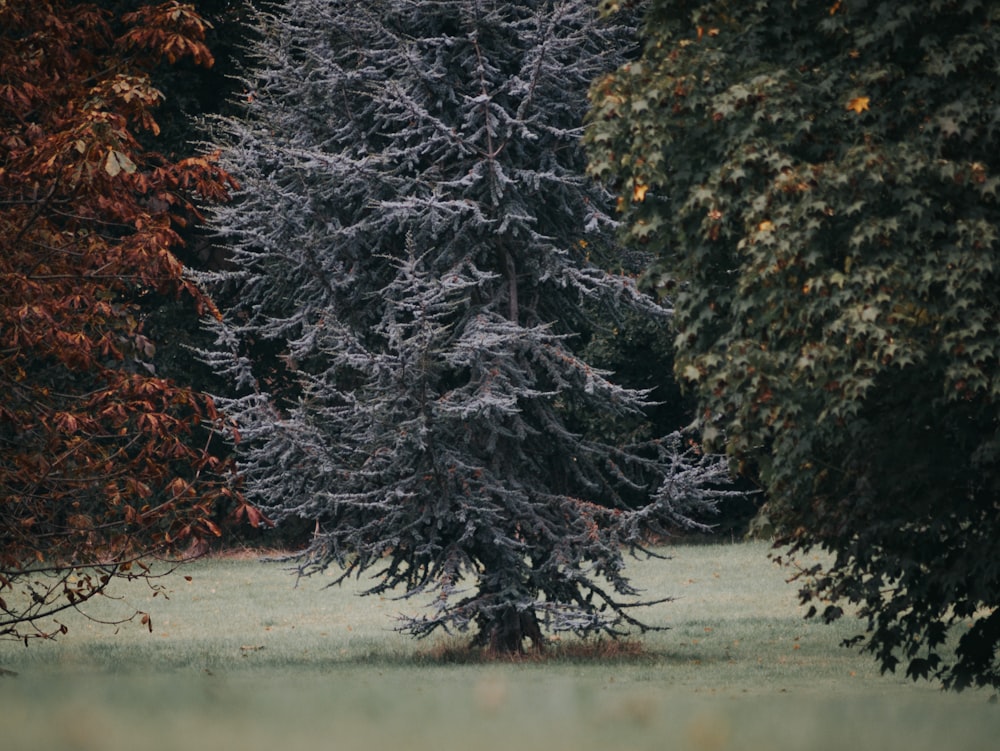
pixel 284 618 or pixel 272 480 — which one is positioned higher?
pixel 272 480

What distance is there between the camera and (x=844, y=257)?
27.9 feet

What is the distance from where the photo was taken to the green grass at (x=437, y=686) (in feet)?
22.3

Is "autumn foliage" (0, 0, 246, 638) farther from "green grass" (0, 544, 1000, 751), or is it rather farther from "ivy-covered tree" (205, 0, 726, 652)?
"ivy-covered tree" (205, 0, 726, 652)

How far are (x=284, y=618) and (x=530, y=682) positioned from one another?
876cm

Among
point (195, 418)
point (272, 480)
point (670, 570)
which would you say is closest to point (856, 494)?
point (195, 418)

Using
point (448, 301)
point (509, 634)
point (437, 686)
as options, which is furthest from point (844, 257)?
point (509, 634)

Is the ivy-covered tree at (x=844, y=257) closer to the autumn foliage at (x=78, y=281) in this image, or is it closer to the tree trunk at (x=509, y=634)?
the autumn foliage at (x=78, y=281)

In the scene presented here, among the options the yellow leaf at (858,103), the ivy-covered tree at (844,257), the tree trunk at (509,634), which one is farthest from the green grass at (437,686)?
the yellow leaf at (858,103)

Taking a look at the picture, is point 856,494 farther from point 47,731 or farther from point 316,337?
point 316,337

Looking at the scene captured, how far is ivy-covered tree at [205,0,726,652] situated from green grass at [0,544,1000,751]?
119 centimetres

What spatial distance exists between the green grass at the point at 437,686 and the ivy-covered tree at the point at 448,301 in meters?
1.19

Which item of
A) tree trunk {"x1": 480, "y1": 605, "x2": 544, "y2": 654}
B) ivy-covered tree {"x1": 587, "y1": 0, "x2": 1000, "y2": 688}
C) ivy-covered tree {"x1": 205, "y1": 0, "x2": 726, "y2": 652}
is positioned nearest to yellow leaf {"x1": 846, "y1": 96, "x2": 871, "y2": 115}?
ivy-covered tree {"x1": 587, "y1": 0, "x2": 1000, "y2": 688}

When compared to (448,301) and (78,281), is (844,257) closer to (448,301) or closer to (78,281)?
(78,281)

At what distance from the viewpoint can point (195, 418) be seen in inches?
392
